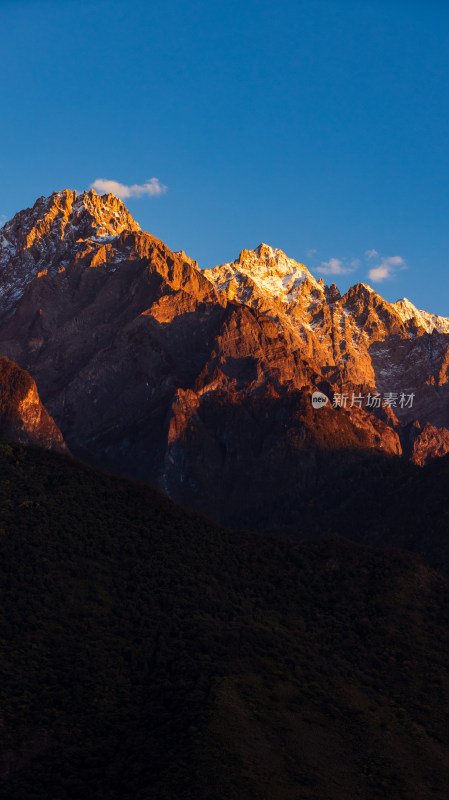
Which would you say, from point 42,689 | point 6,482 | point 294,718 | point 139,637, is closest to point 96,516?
point 6,482

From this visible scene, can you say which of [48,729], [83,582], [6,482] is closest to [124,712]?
[48,729]

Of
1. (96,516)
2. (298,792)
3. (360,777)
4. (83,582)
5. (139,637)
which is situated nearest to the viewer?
(298,792)

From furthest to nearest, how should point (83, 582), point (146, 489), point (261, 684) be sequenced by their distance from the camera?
point (146, 489)
point (83, 582)
point (261, 684)

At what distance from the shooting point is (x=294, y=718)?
242ft

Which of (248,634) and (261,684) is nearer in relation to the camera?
(261,684)

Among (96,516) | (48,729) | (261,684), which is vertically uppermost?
(96,516)

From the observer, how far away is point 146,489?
125 m

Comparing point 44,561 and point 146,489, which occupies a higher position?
point 146,489

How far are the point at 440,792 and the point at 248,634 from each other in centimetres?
2726

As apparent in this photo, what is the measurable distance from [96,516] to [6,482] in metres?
13.8

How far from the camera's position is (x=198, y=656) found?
82125 mm

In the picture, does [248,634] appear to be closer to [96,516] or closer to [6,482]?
[96,516]

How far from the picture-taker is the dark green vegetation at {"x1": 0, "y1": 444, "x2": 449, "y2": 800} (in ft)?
209

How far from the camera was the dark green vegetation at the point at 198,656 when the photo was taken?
209 ft
